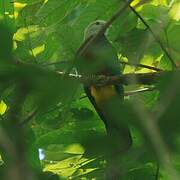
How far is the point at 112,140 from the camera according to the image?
465mm

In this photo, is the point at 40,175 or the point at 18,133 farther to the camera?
the point at 40,175

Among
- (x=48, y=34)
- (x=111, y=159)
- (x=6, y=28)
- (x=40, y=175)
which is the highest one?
(x=6, y=28)

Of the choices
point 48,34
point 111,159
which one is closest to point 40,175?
point 111,159

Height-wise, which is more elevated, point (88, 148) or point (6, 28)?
point (6, 28)

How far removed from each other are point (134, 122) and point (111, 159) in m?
0.08

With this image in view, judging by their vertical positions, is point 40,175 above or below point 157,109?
below

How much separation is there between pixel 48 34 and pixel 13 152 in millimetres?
1471

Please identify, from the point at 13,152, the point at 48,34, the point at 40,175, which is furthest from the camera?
the point at 48,34

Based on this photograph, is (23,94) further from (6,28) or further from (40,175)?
(40,175)

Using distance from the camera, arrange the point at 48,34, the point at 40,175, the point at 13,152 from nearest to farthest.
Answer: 1. the point at 13,152
2. the point at 40,175
3. the point at 48,34

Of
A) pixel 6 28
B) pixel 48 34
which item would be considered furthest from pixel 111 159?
pixel 48 34

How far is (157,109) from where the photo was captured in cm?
44

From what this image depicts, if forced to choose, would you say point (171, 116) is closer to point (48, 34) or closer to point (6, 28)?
point (6, 28)

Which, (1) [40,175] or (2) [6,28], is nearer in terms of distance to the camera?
(2) [6,28]
